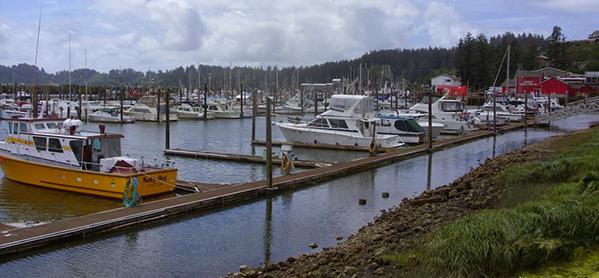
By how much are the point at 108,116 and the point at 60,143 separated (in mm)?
52224

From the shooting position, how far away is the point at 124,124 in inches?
2795

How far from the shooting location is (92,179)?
73.3 feet

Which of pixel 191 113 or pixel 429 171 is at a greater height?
pixel 191 113

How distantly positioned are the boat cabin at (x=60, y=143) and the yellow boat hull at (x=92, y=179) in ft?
1.57

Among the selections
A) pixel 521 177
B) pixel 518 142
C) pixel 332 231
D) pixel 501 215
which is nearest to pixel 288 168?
pixel 332 231

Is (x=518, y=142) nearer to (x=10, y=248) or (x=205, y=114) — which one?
(x=10, y=248)

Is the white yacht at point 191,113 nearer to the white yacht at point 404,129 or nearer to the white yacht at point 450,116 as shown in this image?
the white yacht at point 450,116

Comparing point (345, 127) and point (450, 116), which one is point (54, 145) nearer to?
point (345, 127)

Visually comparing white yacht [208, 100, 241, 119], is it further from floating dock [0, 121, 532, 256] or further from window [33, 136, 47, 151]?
window [33, 136, 47, 151]

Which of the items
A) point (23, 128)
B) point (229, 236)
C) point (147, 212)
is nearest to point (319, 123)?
point (23, 128)

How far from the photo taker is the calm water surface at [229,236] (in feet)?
46.4

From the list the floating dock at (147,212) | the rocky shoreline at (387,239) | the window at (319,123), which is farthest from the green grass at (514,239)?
the window at (319,123)

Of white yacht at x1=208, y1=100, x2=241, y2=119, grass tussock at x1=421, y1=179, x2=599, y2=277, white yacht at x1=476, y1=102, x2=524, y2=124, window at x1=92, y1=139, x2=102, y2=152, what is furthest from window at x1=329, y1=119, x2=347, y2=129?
white yacht at x1=208, y1=100, x2=241, y2=119

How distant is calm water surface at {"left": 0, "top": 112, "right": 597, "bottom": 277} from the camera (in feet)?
46.4
